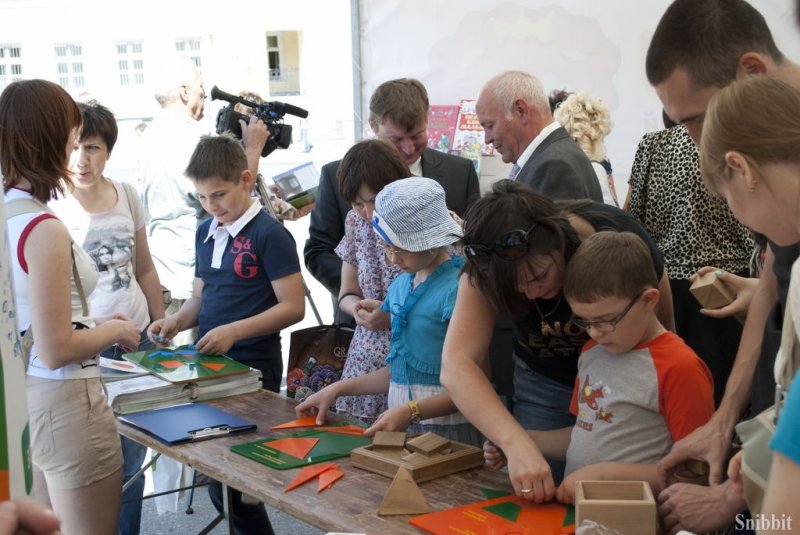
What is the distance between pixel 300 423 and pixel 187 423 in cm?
33

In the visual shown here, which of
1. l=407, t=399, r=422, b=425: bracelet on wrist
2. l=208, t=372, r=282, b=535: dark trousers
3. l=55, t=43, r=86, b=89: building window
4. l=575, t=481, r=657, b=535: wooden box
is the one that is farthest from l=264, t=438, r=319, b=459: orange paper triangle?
l=55, t=43, r=86, b=89: building window

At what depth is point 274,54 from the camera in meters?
5.46

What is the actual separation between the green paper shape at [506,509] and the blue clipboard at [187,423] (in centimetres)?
90

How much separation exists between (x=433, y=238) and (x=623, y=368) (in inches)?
28.3

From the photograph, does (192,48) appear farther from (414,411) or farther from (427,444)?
(427,444)

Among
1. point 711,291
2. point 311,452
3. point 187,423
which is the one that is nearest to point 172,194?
point 187,423

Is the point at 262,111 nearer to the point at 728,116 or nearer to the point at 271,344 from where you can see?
the point at 271,344

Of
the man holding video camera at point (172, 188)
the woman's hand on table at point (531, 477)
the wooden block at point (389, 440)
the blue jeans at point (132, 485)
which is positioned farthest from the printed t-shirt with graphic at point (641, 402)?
the man holding video camera at point (172, 188)

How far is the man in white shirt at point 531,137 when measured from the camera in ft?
9.58

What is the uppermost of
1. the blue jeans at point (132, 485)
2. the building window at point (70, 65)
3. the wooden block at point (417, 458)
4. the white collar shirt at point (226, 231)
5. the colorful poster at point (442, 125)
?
the building window at point (70, 65)

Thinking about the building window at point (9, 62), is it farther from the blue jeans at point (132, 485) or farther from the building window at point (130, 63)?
the blue jeans at point (132, 485)

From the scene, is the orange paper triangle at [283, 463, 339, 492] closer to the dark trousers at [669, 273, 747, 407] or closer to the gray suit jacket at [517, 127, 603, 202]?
the gray suit jacket at [517, 127, 603, 202]

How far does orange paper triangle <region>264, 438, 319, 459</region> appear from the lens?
224 cm

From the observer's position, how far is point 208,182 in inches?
121
